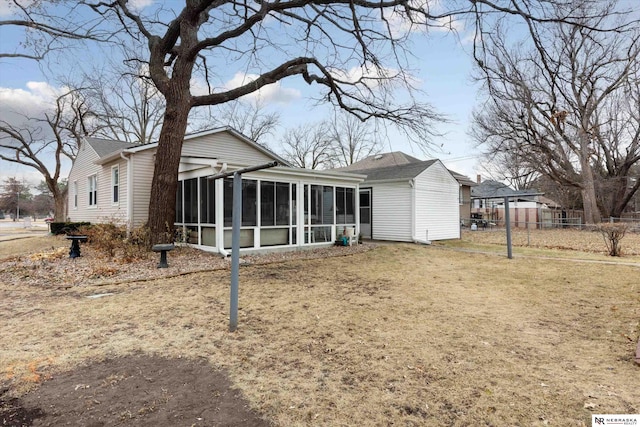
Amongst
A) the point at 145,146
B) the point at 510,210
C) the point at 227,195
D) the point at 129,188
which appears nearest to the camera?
the point at 227,195

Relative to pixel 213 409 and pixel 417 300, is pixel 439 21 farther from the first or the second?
pixel 213 409

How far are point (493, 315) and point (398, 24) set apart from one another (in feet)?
22.7

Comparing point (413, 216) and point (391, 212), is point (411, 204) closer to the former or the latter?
point (413, 216)

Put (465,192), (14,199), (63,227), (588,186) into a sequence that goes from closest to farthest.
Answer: (63,227), (588,186), (465,192), (14,199)

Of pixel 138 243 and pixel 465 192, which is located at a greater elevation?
pixel 465 192

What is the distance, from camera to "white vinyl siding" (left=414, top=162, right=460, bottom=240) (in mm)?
15188

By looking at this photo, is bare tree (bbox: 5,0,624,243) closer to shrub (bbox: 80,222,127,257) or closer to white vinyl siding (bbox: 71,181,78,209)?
shrub (bbox: 80,222,127,257)

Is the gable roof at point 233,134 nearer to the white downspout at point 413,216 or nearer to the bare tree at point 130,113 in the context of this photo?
the white downspout at point 413,216

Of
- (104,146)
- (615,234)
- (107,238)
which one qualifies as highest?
(104,146)

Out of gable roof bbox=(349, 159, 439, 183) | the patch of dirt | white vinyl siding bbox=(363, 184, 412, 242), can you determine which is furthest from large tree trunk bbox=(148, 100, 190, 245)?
white vinyl siding bbox=(363, 184, 412, 242)

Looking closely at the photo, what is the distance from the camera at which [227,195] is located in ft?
32.8

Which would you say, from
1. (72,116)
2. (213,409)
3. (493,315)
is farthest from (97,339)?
(72,116)

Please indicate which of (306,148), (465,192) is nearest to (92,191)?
(306,148)

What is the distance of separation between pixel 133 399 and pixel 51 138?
3400 centimetres
